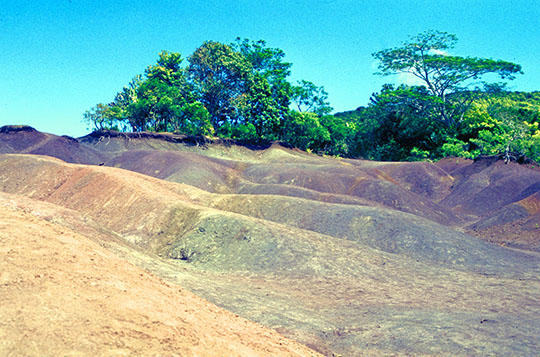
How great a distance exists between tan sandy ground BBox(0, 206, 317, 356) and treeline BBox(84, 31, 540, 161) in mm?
44068

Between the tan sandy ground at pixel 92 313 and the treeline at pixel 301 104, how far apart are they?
4407cm

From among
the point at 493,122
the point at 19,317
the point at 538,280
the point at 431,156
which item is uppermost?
the point at 493,122

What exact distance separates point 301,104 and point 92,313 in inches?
2386

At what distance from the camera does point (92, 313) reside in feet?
18.0

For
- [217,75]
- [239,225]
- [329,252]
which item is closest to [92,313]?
[329,252]

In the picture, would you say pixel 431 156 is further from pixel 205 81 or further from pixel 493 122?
pixel 205 81

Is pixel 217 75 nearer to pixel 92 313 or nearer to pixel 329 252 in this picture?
Result: pixel 329 252

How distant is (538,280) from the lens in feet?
50.3

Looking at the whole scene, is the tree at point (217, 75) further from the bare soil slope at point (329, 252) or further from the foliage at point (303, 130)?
the bare soil slope at point (329, 252)

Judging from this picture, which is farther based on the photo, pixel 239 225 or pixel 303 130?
pixel 303 130

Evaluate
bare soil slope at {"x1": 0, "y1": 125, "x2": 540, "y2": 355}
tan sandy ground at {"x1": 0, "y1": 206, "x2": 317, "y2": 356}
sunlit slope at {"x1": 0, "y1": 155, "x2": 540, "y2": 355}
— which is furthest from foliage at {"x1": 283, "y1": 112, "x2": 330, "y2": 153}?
tan sandy ground at {"x1": 0, "y1": 206, "x2": 317, "y2": 356}

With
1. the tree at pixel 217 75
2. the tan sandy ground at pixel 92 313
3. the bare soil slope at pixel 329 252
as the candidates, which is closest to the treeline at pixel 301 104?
the tree at pixel 217 75

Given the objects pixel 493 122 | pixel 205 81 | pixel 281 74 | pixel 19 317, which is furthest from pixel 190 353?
pixel 281 74

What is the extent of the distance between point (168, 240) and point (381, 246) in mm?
8717
